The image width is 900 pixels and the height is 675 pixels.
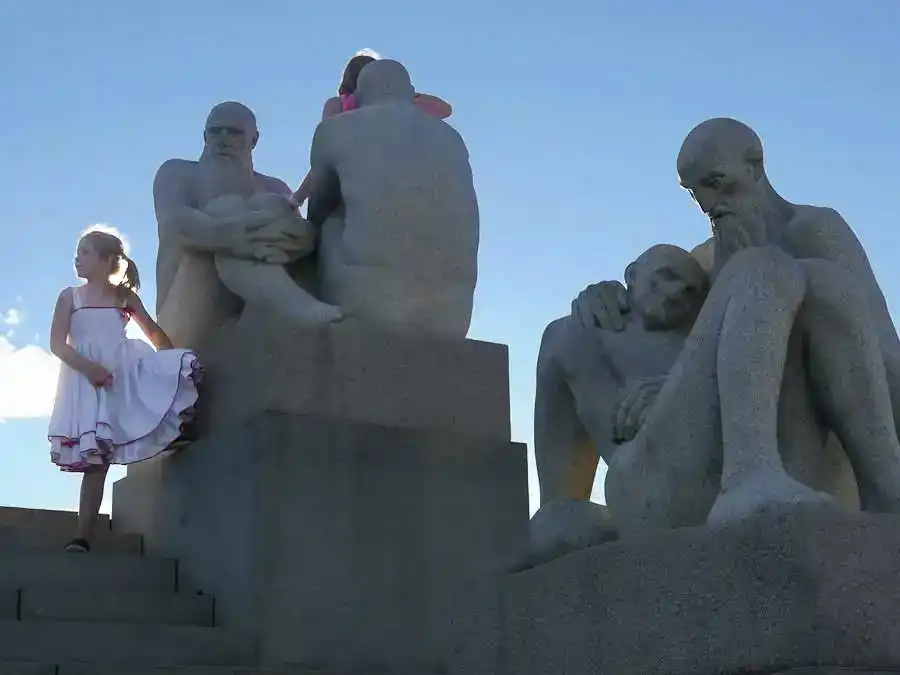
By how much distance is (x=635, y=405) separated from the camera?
433 cm

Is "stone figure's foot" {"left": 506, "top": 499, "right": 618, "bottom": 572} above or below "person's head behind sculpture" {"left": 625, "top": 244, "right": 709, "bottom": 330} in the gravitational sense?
below

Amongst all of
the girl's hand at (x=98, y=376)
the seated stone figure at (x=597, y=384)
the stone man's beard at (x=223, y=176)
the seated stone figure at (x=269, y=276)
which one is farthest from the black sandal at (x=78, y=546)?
the seated stone figure at (x=597, y=384)

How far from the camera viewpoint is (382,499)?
26.0 feet

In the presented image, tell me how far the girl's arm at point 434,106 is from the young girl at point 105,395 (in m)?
2.02

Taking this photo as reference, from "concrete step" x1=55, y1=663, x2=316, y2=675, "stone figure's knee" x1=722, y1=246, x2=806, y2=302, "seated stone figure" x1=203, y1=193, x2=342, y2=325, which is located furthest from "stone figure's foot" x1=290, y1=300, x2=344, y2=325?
"stone figure's knee" x1=722, y1=246, x2=806, y2=302

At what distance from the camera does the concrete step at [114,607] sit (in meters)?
7.09

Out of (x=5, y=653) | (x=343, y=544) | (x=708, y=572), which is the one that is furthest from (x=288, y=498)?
(x=708, y=572)

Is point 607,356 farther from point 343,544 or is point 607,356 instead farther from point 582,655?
point 343,544

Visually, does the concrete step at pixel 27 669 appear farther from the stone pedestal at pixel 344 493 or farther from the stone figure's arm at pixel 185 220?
the stone figure's arm at pixel 185 220

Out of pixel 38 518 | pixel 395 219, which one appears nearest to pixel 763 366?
pixel 395 219

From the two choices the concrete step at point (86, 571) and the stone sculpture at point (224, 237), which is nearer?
the concrete step at point (86, 571)

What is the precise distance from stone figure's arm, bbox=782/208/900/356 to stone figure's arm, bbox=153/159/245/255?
4728 mm

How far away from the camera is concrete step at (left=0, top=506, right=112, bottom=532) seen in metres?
8.39

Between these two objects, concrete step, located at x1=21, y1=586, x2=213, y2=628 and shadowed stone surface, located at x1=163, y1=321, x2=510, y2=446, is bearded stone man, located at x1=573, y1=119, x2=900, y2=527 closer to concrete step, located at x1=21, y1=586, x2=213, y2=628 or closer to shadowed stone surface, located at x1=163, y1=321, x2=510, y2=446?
concrete step, located at x1=21, y1=586, x2=213, y2=628
